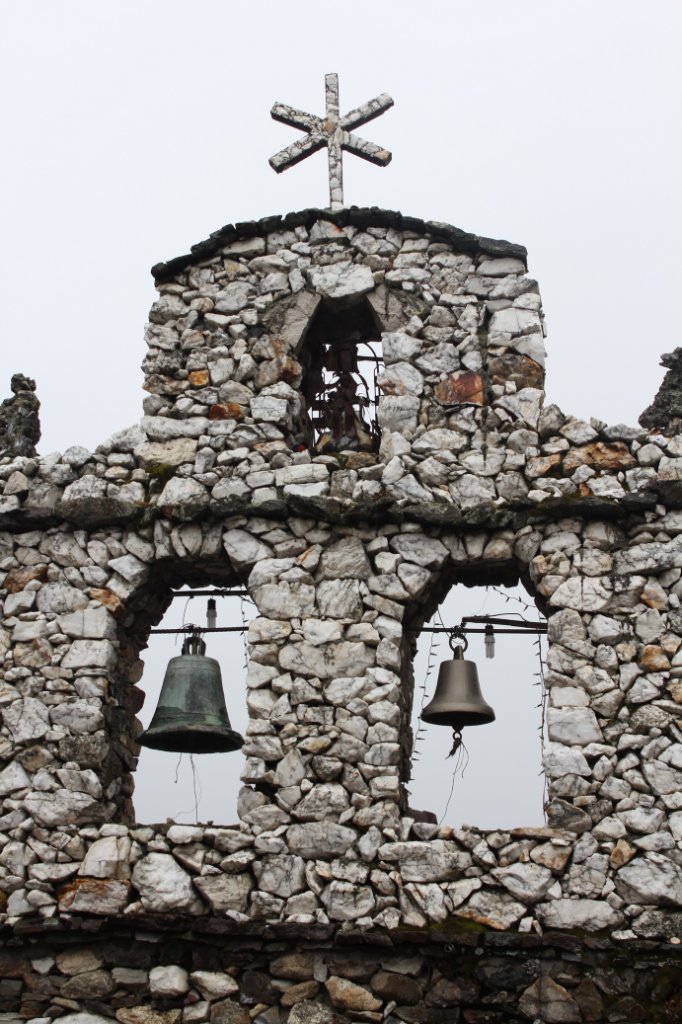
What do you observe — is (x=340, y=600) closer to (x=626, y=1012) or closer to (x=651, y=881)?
(x=651, y=881)

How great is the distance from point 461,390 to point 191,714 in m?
3.02

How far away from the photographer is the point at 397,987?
28.9ft

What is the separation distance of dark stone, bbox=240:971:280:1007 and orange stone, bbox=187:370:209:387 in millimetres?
4313

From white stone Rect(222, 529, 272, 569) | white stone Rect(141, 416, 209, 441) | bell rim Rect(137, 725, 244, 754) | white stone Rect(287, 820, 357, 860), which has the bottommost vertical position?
white stone Rect(287, 820, 357, 860)

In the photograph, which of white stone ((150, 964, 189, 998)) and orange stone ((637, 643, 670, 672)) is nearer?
white stone ((150, 964, 189, 998))

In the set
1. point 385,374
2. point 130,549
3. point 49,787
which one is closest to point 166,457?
point 130,549

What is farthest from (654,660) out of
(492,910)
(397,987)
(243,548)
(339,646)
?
(243,548)

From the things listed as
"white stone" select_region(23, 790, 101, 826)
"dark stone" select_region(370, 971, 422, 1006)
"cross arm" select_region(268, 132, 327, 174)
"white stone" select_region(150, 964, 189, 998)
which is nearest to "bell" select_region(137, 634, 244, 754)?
"white stone" select_region(23, 790, 101, 826)

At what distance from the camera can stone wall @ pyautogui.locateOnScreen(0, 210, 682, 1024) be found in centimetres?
914

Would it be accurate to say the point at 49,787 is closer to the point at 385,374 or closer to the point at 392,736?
the point at 392,736

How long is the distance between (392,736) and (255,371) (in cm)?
305

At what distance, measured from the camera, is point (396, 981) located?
29.0 feet

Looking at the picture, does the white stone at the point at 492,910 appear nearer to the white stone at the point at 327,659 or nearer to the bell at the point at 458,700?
the bell at the point at 458,700

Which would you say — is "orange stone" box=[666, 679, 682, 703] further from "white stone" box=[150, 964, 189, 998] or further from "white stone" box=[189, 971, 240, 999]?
"white stone" box=[150, 964, 189, 998]
